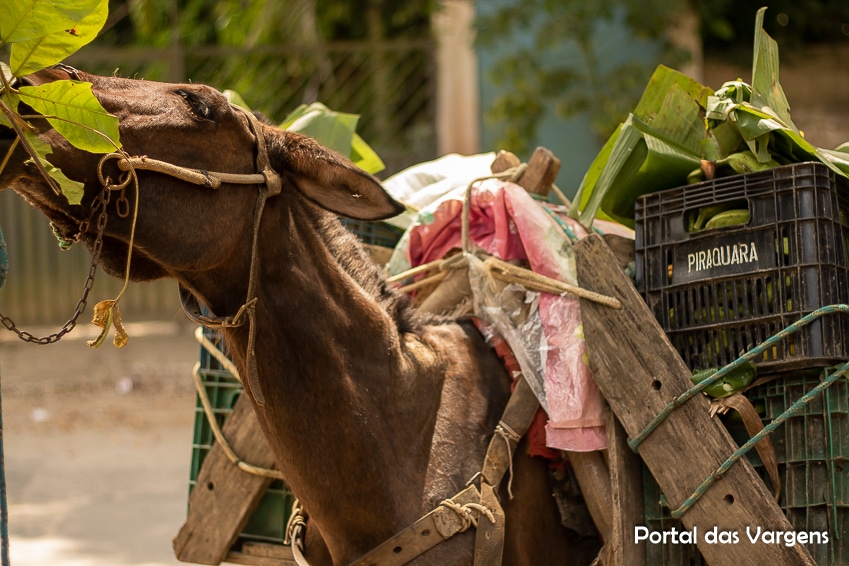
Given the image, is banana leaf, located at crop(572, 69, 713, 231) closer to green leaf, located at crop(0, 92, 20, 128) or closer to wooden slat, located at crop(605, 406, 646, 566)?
wooden slat, located at crop(605, 406, 646, 566)

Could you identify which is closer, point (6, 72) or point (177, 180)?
point (6, 72)

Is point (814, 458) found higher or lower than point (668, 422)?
lower

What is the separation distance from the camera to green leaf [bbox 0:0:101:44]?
1934mm

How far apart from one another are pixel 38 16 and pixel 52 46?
74 mm

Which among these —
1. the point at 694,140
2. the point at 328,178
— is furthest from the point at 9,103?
the point at 694,140

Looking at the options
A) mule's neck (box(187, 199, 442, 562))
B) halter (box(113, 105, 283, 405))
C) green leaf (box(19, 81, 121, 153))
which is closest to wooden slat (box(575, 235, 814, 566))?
mule's neck (box(187, 199, 442, 562))

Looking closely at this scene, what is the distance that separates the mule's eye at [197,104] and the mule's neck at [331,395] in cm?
31

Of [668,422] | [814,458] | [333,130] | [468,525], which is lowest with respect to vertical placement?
[468,525]

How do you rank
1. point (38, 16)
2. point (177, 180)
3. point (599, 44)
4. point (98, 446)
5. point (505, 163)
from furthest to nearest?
point (599, 44)
point (98, 446)
point (505, 163)
point (177, 180)
point (38, 16)

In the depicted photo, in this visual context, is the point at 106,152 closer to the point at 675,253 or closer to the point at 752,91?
the point at 675,253

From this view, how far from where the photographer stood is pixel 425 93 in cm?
978

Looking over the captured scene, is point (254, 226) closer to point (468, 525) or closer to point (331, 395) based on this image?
point (331, 395)

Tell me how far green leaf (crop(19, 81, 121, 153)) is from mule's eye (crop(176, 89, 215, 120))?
369mm

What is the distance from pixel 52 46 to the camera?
2.02 meters
